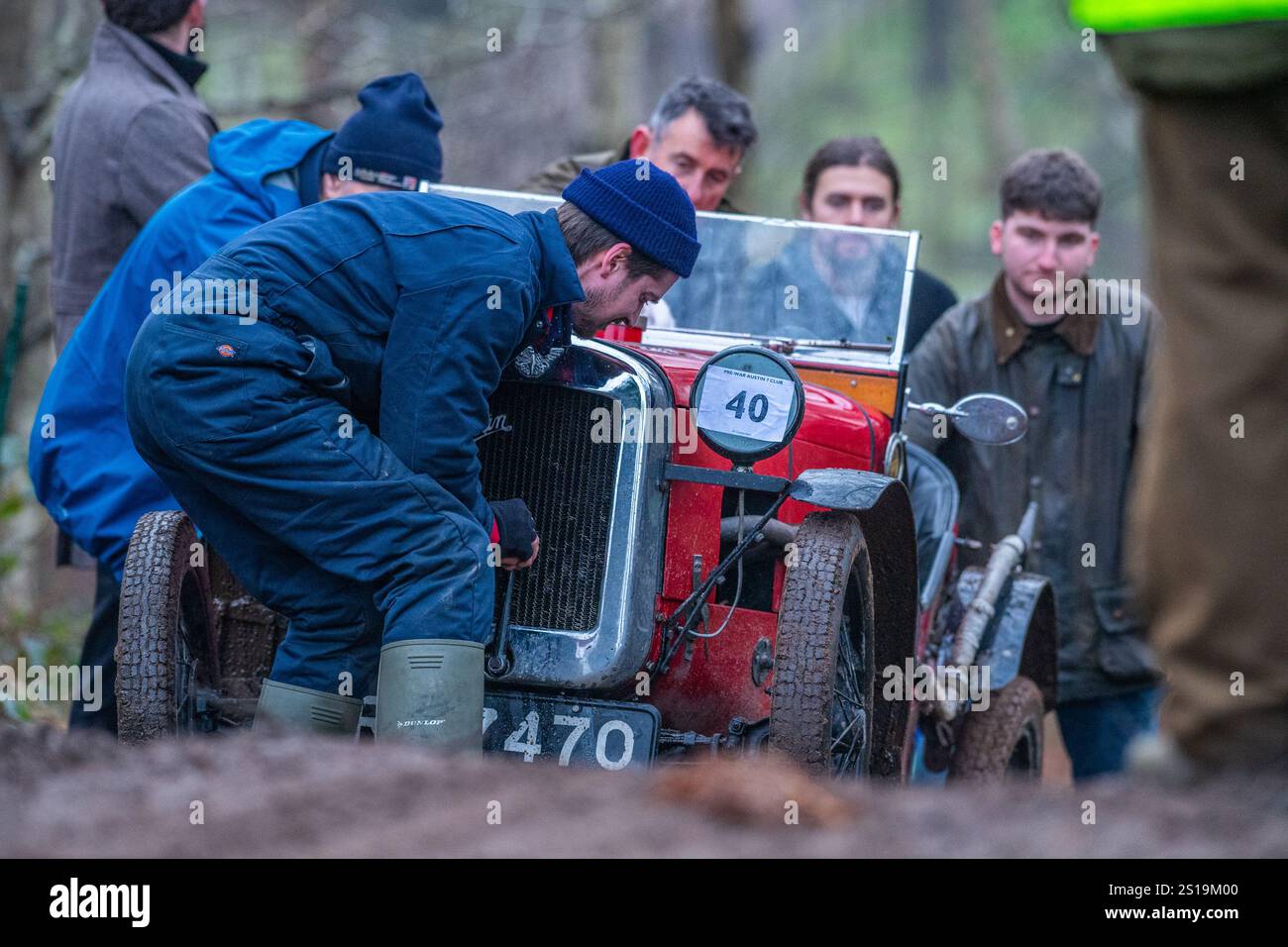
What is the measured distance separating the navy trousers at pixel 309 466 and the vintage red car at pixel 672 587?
1.57ft

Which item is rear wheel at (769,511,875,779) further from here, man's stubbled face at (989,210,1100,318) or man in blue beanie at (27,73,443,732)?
man's stubbled face at (989,210,1100,318)

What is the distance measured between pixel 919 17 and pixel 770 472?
107 ft

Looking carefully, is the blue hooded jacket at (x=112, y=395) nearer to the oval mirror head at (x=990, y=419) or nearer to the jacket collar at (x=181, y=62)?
the jacket collar at (x=181, y=62)

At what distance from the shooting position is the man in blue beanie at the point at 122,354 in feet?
15.8

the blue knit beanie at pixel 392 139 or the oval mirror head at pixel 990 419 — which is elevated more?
the blue knit beanie at pixel 392 139

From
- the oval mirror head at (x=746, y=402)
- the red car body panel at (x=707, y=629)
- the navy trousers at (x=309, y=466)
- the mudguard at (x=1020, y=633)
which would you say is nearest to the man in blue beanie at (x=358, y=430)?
the navy trousers at (x=309, y=466)

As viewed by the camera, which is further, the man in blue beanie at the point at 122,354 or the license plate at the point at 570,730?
the man in blue beanie at the point at 122,354

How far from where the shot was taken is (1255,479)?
2.46m

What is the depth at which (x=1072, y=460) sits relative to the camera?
19.6 feet

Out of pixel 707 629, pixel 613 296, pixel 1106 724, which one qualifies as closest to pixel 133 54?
pixel 613 296

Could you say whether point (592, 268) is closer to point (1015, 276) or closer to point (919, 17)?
point (1015, 276)

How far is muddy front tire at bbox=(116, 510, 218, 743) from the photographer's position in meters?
→ 3.90

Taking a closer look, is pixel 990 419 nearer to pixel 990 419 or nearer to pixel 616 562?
pixel 990 419
